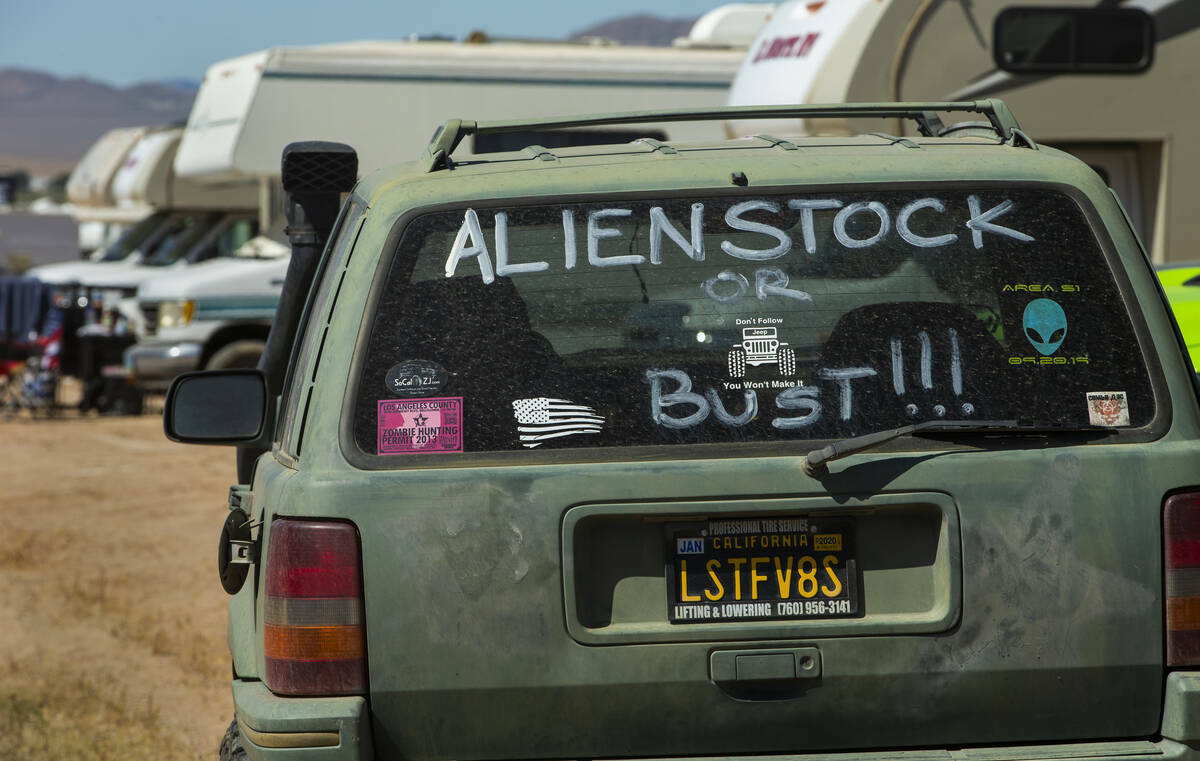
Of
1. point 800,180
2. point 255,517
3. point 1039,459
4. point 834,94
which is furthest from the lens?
point 834,94

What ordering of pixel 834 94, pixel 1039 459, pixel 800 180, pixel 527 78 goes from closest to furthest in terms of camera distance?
pixel 1039 459
pixel 800 180
pixel 834 94
pixel 527 78

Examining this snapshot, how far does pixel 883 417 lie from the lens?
9.32ft

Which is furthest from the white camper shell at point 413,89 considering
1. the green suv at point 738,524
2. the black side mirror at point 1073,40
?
the green suv at point 738,524

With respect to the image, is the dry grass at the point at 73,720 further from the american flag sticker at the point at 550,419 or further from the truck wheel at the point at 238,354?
the truck wheel at the point at 238,354

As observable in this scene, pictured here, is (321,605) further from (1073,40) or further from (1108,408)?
(1073,40)

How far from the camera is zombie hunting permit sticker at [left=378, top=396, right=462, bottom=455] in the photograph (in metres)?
2.83

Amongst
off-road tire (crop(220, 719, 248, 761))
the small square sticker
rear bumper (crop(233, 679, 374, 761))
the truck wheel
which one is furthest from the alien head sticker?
the truck wheel

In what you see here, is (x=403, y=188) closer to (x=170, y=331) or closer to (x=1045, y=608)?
(x=1045, y=608)

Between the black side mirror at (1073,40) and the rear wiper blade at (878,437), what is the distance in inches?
269

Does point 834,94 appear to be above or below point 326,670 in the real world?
above

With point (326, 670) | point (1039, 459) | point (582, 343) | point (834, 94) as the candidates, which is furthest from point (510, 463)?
point (834, 94)

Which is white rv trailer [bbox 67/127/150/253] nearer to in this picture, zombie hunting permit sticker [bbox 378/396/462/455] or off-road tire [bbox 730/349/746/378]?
zombie hunting permit sticker [bbox 378/396/462/455]

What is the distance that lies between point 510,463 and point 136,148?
21945mm

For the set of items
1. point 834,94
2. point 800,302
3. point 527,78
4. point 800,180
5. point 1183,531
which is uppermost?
point 527,78
